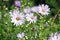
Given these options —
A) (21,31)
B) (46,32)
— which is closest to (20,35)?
(21,31)

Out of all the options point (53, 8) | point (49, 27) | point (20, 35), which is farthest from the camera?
point (53, 8)

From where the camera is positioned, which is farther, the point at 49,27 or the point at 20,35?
the point at 49,27

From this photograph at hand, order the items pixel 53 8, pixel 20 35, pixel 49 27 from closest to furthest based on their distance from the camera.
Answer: pixel 20 35 < pixel 49 27 < pixel 53 8

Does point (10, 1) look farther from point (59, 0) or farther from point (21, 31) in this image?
point (21, 31)

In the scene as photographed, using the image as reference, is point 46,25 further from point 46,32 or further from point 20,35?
point 20,35

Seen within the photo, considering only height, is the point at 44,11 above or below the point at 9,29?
above


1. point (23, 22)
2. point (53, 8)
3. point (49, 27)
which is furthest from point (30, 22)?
point (53, 8)
